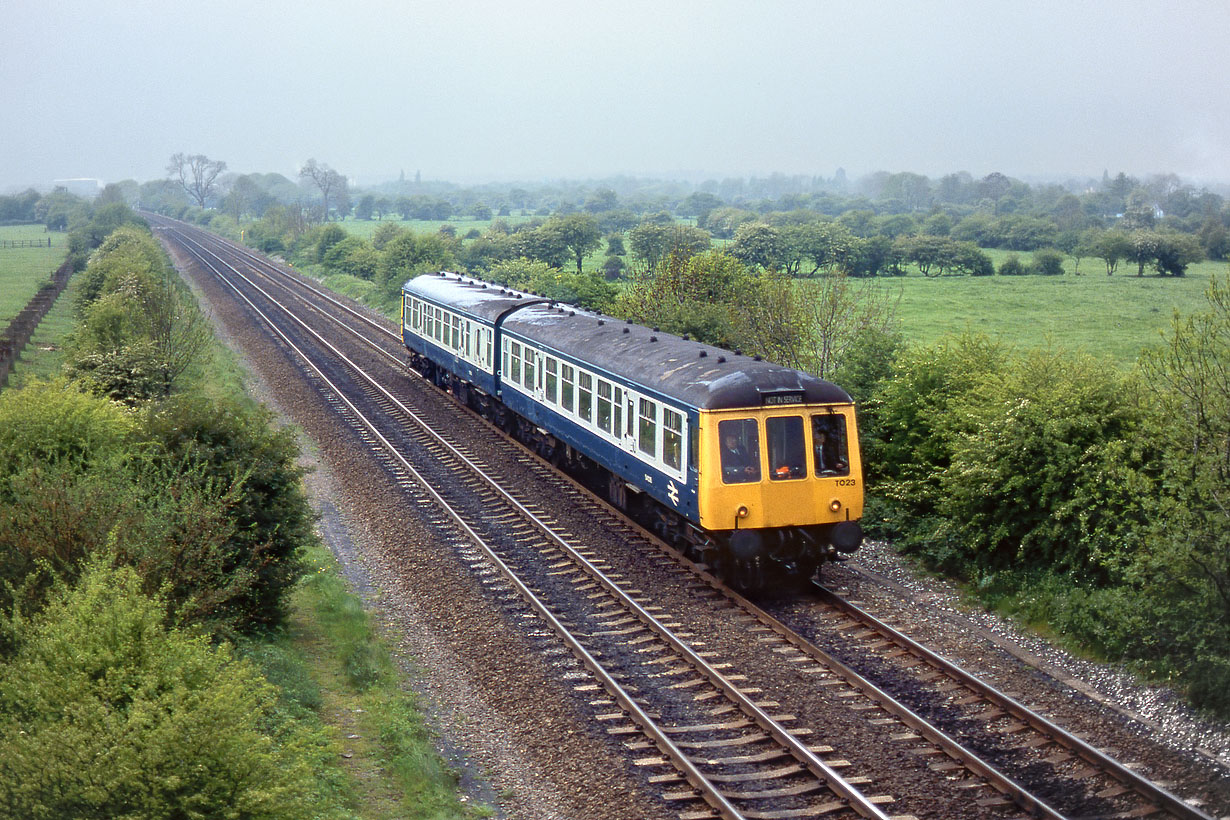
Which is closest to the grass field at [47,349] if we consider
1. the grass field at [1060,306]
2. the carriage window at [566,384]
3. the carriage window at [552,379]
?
the carriage window at [552,379]

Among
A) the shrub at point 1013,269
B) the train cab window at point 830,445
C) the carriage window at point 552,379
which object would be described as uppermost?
the shrub at point 1013,269

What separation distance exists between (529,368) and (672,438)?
7.55m

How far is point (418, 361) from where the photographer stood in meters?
33.5

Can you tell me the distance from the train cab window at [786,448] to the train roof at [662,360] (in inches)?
10.9

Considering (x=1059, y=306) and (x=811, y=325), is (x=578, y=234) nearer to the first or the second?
(x=1059, y=306)

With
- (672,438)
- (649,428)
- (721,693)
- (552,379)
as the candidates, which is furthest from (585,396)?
(721,693)

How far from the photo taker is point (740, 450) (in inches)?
545

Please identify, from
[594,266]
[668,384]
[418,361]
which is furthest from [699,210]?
[668,384]

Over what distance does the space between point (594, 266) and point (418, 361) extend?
2223 inches

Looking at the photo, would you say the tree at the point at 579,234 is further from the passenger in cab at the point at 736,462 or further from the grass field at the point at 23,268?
the passenger in cab at the point at 736,462

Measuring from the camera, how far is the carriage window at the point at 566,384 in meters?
19.2

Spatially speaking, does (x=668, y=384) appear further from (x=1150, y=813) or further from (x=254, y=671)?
(x=1150, y=813)

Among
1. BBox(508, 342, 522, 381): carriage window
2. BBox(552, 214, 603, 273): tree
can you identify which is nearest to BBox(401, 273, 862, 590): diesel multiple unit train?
BBox(508, 342, 522, 381): carriage window

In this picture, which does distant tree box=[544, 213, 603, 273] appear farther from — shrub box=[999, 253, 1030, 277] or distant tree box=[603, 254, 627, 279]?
shrub box=[999, 253, 1030, 277]
